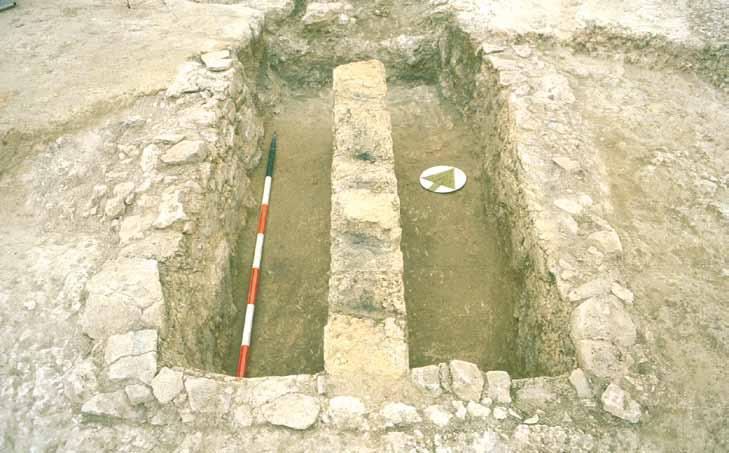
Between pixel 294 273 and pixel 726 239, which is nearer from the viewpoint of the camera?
pixel 726 239

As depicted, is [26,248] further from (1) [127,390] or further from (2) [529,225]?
(2) [529,225]

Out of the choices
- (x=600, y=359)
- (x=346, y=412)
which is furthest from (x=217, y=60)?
(x=600, y=359)

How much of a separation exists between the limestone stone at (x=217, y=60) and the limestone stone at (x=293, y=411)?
2842mm

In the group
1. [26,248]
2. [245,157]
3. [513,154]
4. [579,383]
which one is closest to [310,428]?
[579,383]

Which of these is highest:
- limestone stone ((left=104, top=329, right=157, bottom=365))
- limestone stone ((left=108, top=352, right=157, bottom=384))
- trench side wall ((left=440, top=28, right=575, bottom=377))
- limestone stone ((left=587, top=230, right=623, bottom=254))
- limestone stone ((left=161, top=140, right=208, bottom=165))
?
limestone stone ((left=161, top=140, right=208, bottom=165))

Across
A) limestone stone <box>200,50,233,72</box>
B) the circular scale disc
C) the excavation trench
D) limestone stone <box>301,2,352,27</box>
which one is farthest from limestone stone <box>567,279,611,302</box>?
limestone stone <box>301,2,352,27</box>

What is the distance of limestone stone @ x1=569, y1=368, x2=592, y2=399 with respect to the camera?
2297 millimetres

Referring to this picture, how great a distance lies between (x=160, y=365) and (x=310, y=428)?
76 centimetres

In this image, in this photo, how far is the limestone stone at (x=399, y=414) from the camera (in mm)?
2201

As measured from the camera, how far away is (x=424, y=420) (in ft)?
7.28

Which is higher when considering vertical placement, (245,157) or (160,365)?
(160,365)

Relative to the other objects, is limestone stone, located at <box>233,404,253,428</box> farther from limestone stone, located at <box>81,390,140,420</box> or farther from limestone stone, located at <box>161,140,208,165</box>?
limestone stone, located at <box>161,140,208,165</box>

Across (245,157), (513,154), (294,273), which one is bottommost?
(294,273)

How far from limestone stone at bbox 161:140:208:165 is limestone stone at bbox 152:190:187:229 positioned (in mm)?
282
